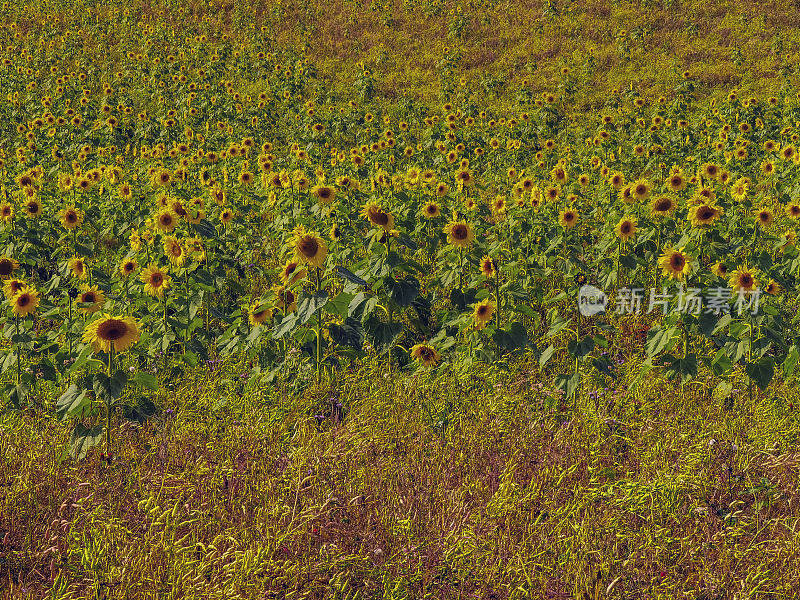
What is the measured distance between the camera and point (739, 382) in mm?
4637

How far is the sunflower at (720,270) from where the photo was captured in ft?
17.1

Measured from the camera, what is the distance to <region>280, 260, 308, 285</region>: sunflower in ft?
14.0

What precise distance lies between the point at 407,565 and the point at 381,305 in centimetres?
250

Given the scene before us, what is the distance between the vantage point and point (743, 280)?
4840 mm

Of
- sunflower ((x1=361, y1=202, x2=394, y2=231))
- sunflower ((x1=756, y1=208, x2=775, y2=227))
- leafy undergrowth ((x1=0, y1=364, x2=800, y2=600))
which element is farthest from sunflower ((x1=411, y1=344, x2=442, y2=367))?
sunflower ((x1=756, y1=208, x2=775, y2=227))

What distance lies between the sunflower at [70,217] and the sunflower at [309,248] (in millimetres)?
3247

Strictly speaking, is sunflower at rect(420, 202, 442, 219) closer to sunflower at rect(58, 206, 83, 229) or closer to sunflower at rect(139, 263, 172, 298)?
sunflower at rect(139, 263, 172, 298)

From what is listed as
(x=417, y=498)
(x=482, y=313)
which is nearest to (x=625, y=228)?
(x=482, y=313)

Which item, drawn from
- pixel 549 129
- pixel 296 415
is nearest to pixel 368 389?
pixel 296 415

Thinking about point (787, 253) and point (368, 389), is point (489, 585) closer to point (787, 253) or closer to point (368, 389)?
point (368, 389)

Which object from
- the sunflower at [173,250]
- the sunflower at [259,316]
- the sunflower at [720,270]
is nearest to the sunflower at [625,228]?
the sunflower at [720,270]

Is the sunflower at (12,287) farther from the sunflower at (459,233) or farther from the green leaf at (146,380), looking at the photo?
the sunflower at (459,233)

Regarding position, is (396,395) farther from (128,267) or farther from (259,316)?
(128,267)

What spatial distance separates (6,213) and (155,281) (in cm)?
235
